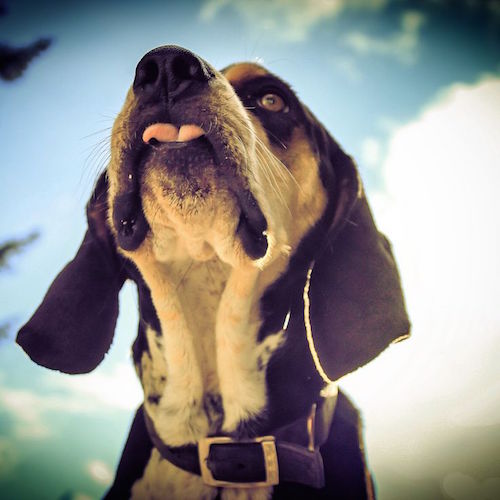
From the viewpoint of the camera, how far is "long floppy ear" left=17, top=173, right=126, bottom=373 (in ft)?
6.36

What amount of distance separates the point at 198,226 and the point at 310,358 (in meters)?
0.93

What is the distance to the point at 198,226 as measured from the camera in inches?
57.7

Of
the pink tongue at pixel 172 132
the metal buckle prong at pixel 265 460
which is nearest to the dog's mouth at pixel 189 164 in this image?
the pink tongue at pixel 172 132

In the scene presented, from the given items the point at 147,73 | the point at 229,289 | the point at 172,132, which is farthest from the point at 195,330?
the point at 147,73

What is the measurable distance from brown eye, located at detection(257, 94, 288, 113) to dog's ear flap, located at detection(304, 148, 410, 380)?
522mm

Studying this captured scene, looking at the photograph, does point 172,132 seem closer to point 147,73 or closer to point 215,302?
point 147,73

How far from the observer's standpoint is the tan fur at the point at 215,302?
162 cm

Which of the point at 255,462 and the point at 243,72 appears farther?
the point at 243,72

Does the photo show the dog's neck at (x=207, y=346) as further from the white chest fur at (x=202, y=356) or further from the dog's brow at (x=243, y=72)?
the dog's brow at (x=243, y=72)

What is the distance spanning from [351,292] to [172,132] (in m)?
1.16

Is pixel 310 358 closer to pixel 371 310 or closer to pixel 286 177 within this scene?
pixel 371 310

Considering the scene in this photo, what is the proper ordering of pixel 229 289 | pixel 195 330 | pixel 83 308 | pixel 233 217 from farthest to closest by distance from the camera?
pixel 83 308, pixel 195 330, pixel 229 289, pixel 233 217

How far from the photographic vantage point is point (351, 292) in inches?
76.3

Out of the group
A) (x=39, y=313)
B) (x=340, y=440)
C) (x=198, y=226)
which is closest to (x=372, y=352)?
(x=340, y=440)
